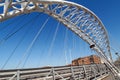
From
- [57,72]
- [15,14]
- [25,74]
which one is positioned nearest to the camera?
[25,74]

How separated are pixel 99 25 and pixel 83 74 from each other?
26032 millimetres

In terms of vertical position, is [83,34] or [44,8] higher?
[83,34]

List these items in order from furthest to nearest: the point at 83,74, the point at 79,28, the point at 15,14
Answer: the point at 79,28, the point at 83,74, the point at 15,14

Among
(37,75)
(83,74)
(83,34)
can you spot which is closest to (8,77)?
(37,75)

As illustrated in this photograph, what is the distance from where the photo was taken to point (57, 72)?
1193 cm

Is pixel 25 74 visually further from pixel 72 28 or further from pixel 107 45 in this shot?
pixel 107 45

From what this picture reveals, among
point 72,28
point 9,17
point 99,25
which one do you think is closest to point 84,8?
point 72,28

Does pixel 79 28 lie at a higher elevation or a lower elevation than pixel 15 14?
higher

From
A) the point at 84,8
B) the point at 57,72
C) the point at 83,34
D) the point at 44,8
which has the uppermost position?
the point at 84,8

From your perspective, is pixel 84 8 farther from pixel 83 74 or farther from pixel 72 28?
pixel 83 74

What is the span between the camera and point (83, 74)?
16234mm

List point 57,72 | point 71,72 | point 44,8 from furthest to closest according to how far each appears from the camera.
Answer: point 44,8 → point 71,72 → point 57,72

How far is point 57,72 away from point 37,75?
8.07ft

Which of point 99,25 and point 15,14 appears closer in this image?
point 15,14
